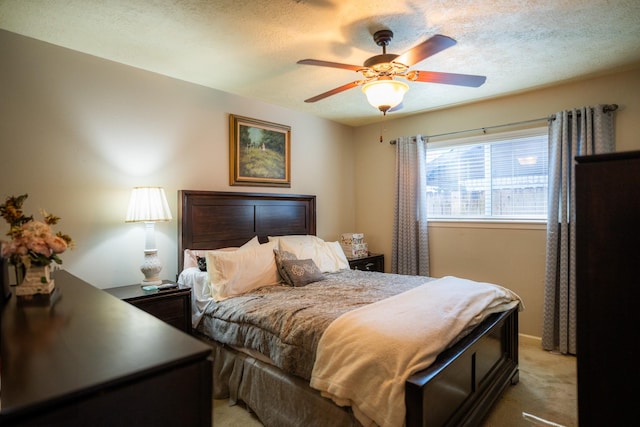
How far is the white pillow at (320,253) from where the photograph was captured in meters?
3.40

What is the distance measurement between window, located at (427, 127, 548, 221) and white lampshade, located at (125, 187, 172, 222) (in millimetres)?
3108

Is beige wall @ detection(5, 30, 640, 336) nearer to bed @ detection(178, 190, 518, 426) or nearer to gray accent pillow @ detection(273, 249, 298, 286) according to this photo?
bed @ detection(178, 190, 518, 426)

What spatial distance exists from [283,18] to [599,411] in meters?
2.34

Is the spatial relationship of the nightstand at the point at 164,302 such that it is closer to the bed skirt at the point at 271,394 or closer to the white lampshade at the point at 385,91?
the bed skirt at the point at 271,394

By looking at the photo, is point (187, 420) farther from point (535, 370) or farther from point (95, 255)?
point (535, 370)

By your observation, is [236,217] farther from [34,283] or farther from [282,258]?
[34,283]

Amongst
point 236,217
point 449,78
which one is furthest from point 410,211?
point 449,78

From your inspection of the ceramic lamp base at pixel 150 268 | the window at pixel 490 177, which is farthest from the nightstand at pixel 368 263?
the ceramic lamp base at pixel 150 268

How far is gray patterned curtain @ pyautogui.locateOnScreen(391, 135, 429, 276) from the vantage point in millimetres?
4219

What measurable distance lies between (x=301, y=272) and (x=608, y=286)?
7.49 feet

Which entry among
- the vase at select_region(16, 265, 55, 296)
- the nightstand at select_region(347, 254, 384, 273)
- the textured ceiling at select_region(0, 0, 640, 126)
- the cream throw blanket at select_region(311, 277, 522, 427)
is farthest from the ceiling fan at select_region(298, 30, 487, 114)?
the nightstand at select_region(347, 254, 384, 273)

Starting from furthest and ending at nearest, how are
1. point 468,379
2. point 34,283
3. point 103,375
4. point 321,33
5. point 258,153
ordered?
point 258,153 → point 321,33 → point 468,379 → point 34,283 → point 103,375

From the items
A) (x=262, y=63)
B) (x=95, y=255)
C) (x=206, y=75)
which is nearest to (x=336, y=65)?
(x=262, y=63)

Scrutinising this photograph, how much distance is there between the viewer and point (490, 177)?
3.88 m
